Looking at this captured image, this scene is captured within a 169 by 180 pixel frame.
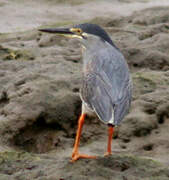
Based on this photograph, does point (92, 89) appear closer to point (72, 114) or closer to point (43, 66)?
point (72, 114)

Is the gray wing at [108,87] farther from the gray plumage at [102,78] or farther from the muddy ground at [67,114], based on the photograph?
the muddy ground at [67,114]

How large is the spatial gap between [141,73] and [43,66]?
101 centimetres

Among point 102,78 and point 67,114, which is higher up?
point 102,78

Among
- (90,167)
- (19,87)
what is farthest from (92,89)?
(19,87)

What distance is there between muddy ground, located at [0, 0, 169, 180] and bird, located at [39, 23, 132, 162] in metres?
0.27

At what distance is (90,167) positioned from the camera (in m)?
3.19

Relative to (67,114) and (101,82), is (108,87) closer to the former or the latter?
(101,82)

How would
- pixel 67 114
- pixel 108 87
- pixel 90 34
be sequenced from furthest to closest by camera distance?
pixel 67 114, pixel 90 34, pixel 108 87

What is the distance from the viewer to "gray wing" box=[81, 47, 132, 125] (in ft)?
10.6

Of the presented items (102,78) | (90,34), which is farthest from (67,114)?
(102,78)

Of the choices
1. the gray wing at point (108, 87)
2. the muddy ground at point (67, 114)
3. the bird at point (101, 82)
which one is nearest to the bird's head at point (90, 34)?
the bird at point (101, 82)

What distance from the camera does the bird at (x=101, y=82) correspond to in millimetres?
3246

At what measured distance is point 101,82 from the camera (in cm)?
342

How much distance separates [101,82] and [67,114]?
2.99ft
